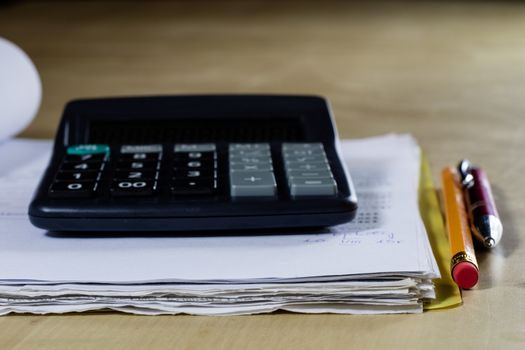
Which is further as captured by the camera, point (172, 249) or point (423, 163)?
point (423, 163)

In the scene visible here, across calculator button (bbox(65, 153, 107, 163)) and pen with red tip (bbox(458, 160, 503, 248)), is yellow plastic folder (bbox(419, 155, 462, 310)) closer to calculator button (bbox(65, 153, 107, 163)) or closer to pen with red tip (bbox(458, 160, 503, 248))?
pen with red tip (bbox(458, 160, 503, 248))

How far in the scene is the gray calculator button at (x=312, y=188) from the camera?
0.53 meters

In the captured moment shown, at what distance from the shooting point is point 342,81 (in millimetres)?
1065

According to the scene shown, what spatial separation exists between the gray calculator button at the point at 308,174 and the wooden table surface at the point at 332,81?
0.11 m

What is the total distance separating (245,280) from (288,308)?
3 cm

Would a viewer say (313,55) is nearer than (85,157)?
No

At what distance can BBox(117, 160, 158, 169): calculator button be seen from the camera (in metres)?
0.57

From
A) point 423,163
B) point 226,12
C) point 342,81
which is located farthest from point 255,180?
point 226,12

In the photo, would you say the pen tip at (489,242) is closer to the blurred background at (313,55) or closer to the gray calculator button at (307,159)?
the gray calculator button at (307,159)

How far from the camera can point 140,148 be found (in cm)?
61

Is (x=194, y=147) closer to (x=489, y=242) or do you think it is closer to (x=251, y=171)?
(x=251, y=171)

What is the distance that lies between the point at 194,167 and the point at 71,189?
8cm

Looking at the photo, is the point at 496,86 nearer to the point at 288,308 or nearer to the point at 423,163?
the point at 423,163

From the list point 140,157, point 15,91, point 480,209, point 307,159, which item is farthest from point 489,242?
point 15,91
